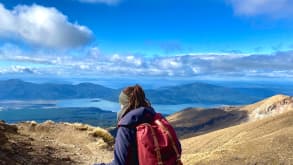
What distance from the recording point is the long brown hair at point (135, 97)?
6090mm

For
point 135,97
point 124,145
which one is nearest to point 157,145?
point 124,145

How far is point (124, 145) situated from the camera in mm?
5703

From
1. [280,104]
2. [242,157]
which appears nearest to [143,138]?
[242,157]

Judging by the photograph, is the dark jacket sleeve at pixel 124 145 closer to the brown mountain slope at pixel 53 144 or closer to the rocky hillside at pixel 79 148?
the brown mountain slope at pixel 53 144

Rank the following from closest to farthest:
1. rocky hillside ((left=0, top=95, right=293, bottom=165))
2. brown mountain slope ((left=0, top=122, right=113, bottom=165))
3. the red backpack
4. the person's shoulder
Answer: the red backpack < the person's shoulder < brown mountain slope ((left=0, top=122, right=113, bottom=165)) < rocky hillside ((left=0, top=95, right=293, bottom=165))

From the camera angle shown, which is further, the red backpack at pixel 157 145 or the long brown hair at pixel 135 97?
the long brown hair at pixel 135 97

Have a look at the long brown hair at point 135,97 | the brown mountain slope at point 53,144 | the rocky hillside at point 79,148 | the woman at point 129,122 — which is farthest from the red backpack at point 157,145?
the rocky hillside at point 79,148

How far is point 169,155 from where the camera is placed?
5.74 metres

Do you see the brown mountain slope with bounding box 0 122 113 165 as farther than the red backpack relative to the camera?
Yes

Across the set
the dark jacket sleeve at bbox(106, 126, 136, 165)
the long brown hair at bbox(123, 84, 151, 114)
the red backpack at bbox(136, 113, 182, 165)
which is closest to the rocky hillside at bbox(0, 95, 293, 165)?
the long brown hair at bbox(123, 84, 151, 114)

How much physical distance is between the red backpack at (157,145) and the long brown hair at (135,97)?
0.41 metres

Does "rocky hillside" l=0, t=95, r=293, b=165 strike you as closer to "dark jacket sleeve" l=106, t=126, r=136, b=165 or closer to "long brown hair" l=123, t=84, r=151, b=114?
"long brown hair" l=123, t=84, r=151, b=114

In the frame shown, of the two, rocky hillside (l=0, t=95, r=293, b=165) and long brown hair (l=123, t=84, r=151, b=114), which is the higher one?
long brown hair (l=123, t=84, r=151, b=114)

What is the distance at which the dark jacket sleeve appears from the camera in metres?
5.71
